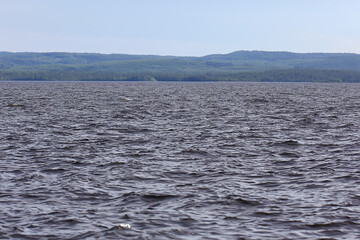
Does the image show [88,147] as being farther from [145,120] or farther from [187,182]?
[145,120]

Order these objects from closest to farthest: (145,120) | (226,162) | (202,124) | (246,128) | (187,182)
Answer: (187,182)
(226,162)
(246,128)
(202,124)
(145,120)

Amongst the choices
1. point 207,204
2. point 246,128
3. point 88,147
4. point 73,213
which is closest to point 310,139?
point 246,128

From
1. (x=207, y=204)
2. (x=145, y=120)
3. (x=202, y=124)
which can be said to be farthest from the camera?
(x=145, y=120)

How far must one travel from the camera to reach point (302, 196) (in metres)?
19.7

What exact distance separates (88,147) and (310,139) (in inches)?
600

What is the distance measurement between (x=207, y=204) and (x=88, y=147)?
1495cm

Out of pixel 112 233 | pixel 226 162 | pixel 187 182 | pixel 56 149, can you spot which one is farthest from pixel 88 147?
pixel 112 233

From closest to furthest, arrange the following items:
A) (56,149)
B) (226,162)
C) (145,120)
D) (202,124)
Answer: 1. (226,162)
2. (56,149)
3. (202,124)
4. (145,120)

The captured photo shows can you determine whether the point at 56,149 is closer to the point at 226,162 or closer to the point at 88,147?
the point at 88,147

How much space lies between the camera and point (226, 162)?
2672 cm

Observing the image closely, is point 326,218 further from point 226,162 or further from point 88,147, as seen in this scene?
point 88,147

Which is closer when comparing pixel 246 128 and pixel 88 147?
pixel 88 147

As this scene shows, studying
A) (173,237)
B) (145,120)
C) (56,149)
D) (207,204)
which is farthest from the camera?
(145,120)

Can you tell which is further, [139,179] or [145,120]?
[145,120]
